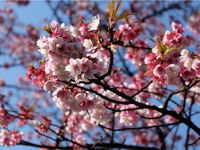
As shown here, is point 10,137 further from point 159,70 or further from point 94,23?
point 159,70

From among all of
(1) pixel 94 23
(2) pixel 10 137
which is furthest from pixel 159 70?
(2) pixel 10 137

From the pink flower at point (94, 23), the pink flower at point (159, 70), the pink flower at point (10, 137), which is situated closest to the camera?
the pink flower at point (159, 70)

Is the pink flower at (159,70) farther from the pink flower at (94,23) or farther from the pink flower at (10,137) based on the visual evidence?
the pink flower at (10,137)

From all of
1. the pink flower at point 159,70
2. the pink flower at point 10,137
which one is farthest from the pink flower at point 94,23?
the pink flower at point 10,137

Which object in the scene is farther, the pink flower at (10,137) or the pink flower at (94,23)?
the pink flower at (10,137)

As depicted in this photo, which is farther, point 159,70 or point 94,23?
point 94,23

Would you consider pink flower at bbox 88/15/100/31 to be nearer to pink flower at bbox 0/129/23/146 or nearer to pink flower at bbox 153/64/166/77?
pink flower at bbox 153/64/166/77

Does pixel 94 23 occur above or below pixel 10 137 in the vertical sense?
above

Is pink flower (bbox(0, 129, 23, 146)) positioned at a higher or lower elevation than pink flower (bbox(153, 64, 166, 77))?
higher

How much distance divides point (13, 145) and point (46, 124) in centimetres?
57

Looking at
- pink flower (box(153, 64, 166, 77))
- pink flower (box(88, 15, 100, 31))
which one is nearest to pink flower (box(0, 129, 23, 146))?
pink flower (box(88, 15, 100, 31))

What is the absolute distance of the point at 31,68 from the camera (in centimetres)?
299

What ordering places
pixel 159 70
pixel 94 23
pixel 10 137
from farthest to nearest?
pixel 10 137, pixel 94 23, pixel 159 70

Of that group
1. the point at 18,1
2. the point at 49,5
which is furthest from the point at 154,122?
the point at 18,1
